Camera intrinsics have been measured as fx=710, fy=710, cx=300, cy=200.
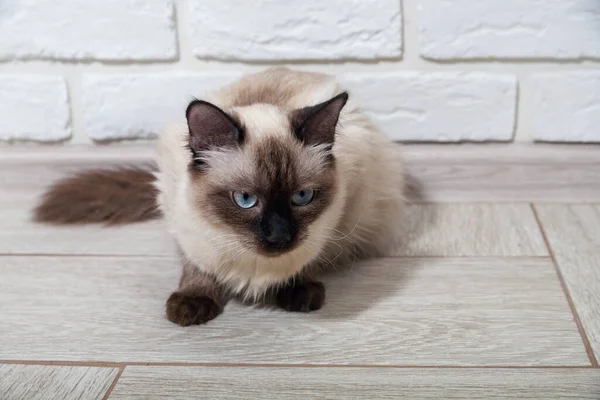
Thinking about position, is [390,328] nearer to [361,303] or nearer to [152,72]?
[361,303]

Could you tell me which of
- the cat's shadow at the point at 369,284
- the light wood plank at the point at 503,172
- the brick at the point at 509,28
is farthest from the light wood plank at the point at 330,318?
the brick at the point at 509,28

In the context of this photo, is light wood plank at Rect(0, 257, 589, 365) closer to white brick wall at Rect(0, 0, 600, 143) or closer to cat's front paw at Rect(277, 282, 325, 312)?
cat's front paw at Rect(277, 282, 325, 312)

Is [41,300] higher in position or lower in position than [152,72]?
lower

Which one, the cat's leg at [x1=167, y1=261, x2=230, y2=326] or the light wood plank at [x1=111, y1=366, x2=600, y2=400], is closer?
the light wood plank at [x1=111, y1=366, x2=600, y2=400]

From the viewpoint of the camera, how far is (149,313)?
133 cm

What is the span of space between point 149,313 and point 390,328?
17.7 inches

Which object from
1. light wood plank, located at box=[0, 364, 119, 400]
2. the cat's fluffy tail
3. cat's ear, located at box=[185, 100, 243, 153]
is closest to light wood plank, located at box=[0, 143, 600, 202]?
the cat's fluffy tail

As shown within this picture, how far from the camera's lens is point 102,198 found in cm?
167

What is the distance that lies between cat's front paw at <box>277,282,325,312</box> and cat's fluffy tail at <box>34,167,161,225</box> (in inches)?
18.3

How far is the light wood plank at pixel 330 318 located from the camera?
3.95 feet

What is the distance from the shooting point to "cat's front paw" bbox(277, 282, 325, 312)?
134cm

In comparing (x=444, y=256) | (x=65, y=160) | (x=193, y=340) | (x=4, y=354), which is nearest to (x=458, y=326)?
(x=444, y=256)

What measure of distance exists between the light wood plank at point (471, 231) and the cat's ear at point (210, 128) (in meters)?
0.55

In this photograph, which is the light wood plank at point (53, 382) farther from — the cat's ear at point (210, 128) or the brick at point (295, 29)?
the brick at point (295, 29)
